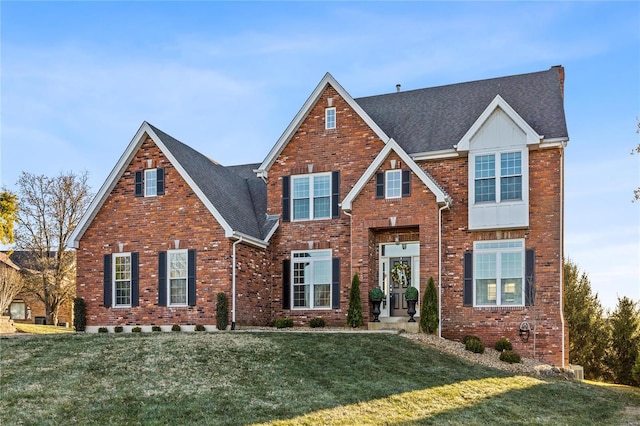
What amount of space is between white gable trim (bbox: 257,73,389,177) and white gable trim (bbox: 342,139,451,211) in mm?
1596

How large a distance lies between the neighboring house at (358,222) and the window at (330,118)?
1.6 inches

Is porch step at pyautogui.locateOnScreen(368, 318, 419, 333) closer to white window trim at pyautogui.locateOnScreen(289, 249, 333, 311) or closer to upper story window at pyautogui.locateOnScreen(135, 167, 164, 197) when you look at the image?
white window trim at pyautogui.locateOnScreen(289, 249, 333, 311)

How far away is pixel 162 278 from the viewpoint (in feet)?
74.4

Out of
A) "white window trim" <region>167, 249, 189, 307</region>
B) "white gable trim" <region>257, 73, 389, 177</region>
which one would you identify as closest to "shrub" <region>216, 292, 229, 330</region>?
"white window trim" <region>167, 249, 189, 307</region>

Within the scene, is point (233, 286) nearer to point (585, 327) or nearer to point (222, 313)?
point (222, 313)

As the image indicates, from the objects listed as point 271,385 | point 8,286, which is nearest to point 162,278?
point 271,385

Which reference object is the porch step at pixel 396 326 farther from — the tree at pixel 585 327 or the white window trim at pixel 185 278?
the tree at pixel 585 327

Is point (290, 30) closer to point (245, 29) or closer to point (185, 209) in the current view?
point (245, 29)

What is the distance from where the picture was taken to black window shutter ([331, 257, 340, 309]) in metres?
22.9

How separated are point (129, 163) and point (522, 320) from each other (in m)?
14.9

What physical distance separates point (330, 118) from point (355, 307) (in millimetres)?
7200

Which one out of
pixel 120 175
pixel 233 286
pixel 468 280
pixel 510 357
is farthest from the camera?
pixel 120 175

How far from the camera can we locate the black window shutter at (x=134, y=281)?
75.5 feet

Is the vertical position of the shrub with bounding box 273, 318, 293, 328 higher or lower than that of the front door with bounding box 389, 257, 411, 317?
lower
